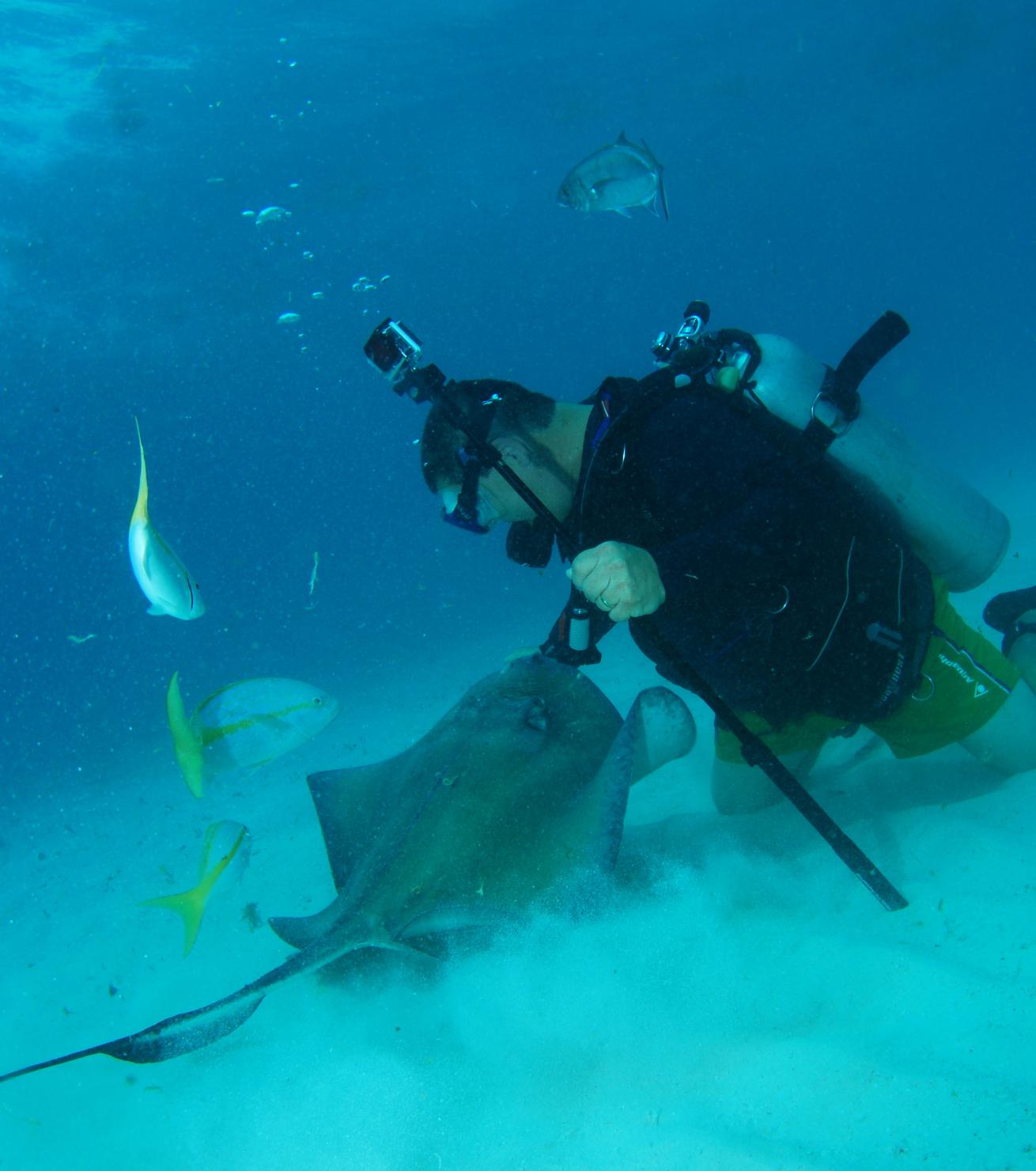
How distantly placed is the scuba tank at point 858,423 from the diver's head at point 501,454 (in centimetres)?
91

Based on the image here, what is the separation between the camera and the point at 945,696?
12.2ft

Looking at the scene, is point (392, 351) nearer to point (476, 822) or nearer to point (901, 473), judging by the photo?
point (476, 822)

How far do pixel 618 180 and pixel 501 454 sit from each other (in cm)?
415

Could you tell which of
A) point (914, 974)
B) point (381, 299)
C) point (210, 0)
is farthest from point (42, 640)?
point (914, 974)

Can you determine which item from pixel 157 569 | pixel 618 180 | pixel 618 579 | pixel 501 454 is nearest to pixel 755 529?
pixel 618 579

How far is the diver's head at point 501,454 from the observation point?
316 cm

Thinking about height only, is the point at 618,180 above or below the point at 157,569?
above

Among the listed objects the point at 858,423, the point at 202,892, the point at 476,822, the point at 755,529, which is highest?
the point at 858,423

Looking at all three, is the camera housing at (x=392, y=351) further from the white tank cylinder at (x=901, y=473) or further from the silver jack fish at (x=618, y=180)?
the silver jack fish at (x=618, y=180)

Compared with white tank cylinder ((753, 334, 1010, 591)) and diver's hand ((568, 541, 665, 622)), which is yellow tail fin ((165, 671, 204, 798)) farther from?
white tank cylinder ((753, 334, 1010, 591))

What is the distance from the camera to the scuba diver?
2904 mm

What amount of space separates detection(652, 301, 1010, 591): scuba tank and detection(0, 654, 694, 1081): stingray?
1728mm

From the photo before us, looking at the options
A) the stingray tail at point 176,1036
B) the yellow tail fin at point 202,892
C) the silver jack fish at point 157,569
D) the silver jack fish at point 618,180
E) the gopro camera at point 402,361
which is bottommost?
the yellow tail fin at point 202,892

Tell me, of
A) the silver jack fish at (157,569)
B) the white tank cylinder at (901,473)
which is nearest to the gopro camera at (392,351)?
the silver jack fish at (157,569)
